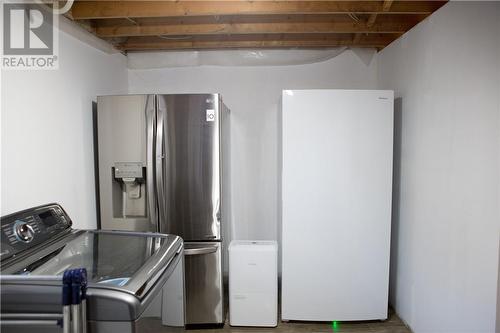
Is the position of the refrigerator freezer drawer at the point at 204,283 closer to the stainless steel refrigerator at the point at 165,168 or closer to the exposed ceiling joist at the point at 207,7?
the stainless steel refrigerator at the point at 165,168

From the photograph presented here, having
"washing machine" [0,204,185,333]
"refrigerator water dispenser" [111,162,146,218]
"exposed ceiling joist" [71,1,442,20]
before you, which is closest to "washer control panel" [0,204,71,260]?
"washing machine" [0,204,185,333]

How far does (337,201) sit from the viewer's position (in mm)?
2342

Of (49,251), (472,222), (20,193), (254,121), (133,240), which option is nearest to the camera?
(49,251)

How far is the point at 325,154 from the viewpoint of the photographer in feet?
7.64

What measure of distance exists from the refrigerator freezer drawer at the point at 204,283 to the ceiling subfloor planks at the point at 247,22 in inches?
62.8

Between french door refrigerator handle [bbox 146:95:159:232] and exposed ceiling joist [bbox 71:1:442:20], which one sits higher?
exposed ceiling joist [bbox 71:1:442:20]

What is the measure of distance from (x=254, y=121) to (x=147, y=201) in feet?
4.07

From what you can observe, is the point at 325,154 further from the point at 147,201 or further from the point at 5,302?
the point at 5,302

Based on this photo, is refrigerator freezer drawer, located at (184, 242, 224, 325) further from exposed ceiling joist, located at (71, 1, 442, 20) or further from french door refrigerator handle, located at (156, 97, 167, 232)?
exposed ceiling joist, located at (71, 1, 442, 20)

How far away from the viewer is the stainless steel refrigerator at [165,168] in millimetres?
2223

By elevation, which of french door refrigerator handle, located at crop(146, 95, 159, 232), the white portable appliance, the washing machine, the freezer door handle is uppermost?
french door refrigerator handle, located at crop(146, 95, 159, 232)

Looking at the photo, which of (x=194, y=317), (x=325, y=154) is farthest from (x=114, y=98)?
(x=194, y=317)

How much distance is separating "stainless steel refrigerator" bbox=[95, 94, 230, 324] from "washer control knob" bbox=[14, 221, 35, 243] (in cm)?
95

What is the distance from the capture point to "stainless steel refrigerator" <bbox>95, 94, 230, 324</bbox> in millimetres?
2223
